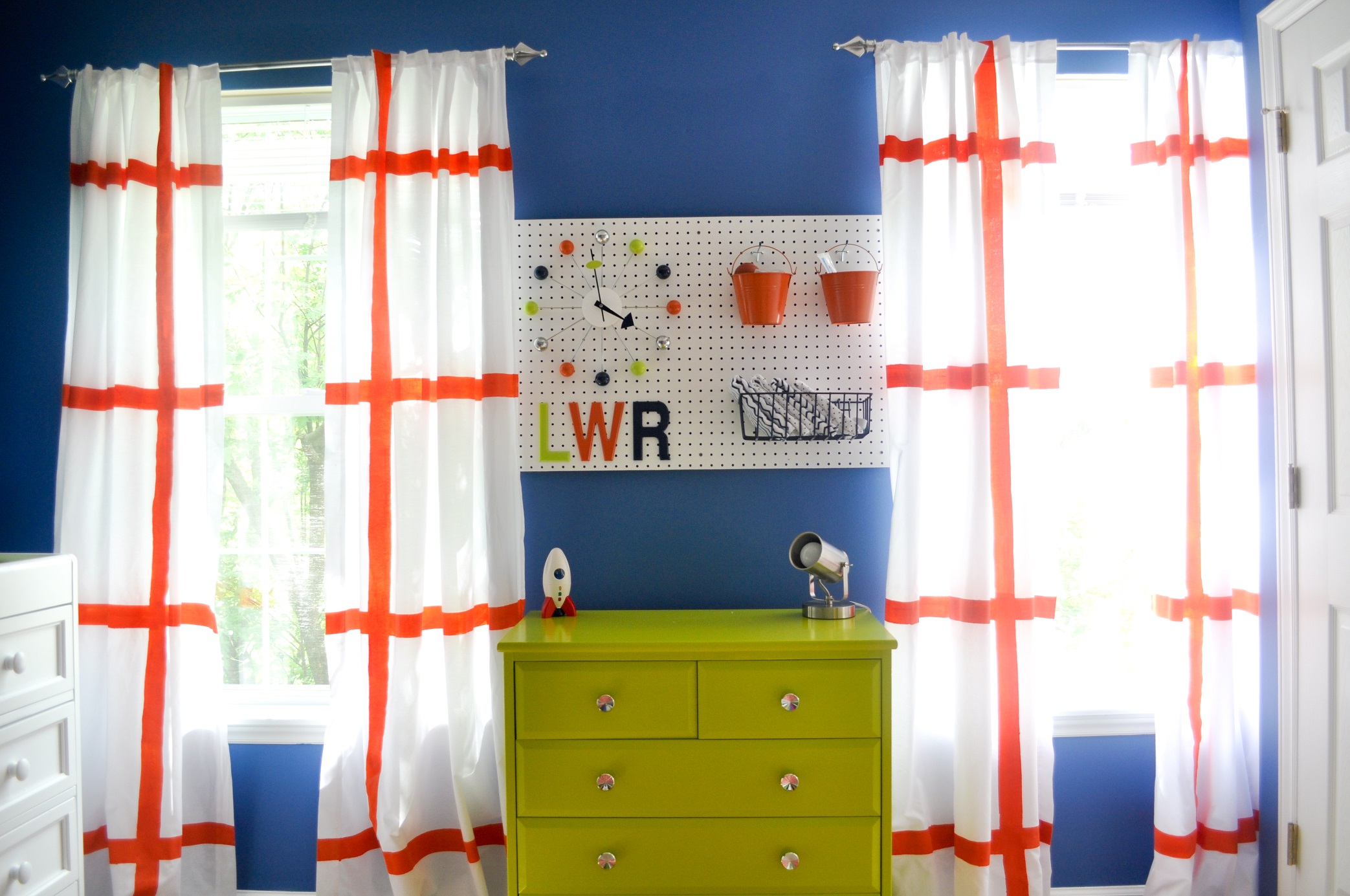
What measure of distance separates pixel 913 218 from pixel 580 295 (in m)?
0.97

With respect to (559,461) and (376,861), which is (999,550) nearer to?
(559,461)

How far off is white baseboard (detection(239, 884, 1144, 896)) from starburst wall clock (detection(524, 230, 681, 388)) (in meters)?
1.77

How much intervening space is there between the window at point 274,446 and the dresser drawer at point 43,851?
57cm

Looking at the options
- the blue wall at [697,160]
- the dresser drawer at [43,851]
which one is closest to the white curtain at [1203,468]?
the blue wall at [697,160]

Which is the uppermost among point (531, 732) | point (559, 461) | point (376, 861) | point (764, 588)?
point (559, 461)

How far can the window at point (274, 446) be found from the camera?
2.42m

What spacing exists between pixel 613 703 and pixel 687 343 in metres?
1.03

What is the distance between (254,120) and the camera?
2.39 meters

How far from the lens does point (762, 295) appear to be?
6.92 feet

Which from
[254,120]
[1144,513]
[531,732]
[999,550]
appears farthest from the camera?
[254,120]

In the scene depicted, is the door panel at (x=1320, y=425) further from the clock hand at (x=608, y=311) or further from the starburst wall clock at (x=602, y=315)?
the clock hand at (x=608, y=311)

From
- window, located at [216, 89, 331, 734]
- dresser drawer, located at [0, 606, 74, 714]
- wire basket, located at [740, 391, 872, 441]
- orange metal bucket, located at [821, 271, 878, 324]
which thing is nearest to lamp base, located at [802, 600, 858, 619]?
wire basket, located at [740, 391, 872, 441]

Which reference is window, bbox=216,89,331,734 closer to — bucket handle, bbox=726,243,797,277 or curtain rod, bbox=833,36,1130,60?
bucket handle, bbox=726,243,797,277

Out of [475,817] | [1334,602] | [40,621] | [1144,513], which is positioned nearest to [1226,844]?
[1334,602]
